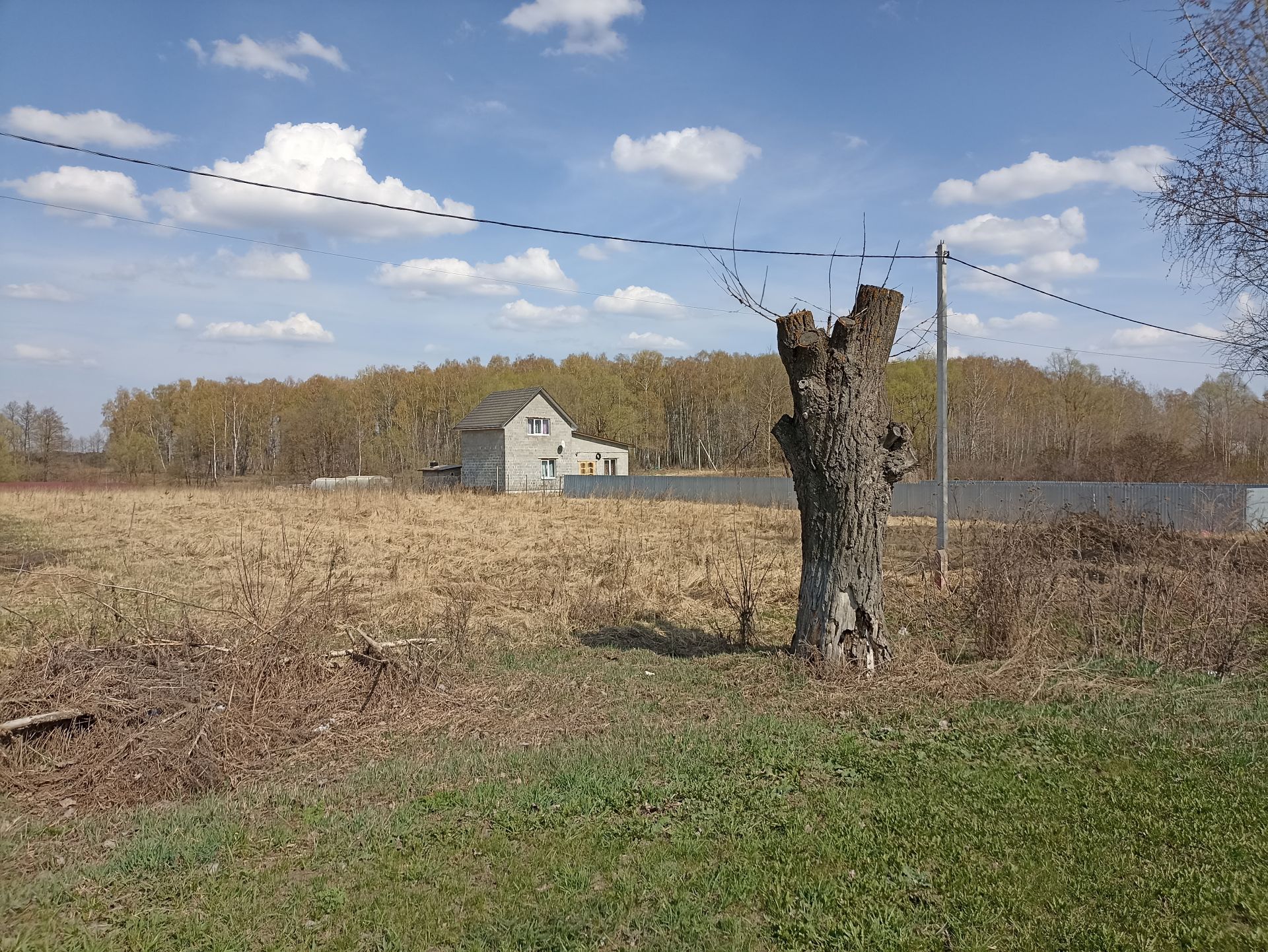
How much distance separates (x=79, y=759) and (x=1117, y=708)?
7751mm

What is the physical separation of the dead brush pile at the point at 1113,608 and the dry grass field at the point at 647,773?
48 mm

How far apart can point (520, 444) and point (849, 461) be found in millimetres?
39666

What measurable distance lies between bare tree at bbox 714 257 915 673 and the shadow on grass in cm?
112

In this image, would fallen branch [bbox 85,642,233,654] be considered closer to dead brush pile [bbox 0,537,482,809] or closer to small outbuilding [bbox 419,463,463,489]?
dead brush pile [bbox 0,537,482,809]

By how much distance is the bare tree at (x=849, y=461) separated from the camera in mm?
7699

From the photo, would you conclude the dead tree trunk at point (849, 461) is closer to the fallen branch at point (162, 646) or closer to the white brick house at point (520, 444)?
the fallen branch at point (162, 646)

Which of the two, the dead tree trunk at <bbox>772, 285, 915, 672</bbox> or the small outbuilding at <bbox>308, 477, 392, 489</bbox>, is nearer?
the dead tree trunk at <bbox>772, 285, 915, 672</bbox>

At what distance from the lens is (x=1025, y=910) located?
3.54m

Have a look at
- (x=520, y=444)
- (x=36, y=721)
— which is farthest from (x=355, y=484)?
(x=36, y=721)

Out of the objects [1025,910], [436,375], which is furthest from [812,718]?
[436,375]

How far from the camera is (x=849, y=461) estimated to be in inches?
303

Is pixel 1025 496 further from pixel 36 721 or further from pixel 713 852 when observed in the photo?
pixel 36 721

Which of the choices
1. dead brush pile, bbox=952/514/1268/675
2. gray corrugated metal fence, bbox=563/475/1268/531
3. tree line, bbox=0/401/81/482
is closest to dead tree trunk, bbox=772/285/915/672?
dead brush pile, bbox=952/514/1268/675

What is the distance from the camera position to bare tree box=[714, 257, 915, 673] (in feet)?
25.3
